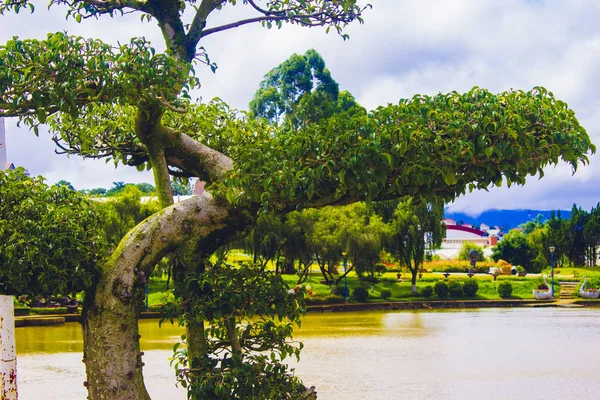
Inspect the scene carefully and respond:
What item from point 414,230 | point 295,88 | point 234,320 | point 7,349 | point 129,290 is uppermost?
point 295,88

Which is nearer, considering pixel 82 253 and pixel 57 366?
pixel 82 253

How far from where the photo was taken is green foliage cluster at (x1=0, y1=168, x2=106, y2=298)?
13.8 ft

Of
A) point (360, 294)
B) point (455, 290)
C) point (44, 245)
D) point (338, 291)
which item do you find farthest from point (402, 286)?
point (44, 245)

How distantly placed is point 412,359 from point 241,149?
7678 mm

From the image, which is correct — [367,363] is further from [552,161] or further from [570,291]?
[570,291]

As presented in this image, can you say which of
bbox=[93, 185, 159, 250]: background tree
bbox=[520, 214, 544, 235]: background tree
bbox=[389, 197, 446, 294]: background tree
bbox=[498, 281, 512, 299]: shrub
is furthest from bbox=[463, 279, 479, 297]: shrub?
bbox=[520, 214, 544, 235]: background tree


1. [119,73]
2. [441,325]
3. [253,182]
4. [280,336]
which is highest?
[119,73]

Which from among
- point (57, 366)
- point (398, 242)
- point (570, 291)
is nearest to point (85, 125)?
point (57, 366)

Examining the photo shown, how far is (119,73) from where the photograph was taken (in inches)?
155

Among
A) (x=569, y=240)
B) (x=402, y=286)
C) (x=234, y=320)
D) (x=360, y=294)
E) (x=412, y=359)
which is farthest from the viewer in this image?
(x=569, y=240)

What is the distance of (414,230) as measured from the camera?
2466 centimetres

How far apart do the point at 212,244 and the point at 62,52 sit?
4.97 feet

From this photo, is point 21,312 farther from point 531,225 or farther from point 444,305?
point 531,225

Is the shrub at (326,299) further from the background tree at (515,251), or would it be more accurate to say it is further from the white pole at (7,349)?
the white pole at (7,349)
